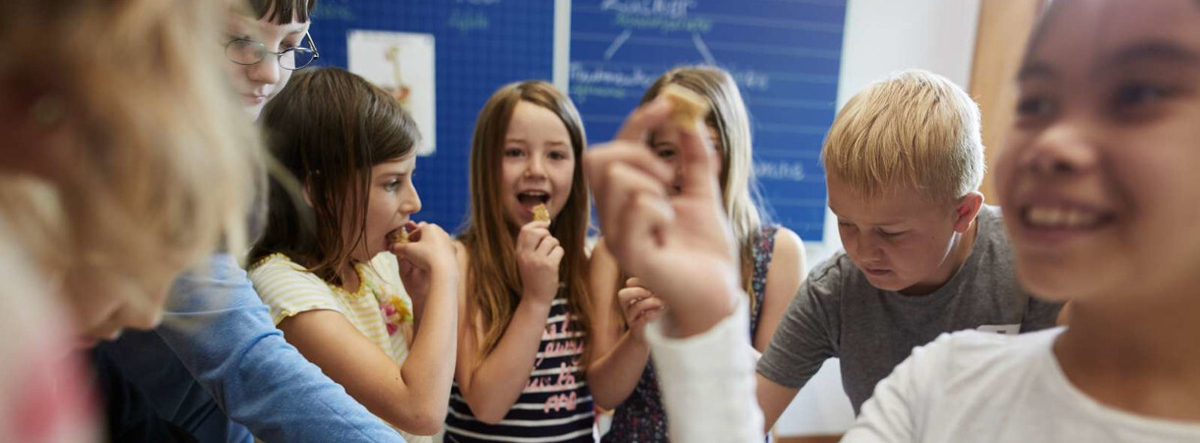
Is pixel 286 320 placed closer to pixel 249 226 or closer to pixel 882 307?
pixel 249 226

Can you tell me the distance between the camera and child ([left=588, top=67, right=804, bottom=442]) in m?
1.38

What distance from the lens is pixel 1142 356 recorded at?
1.69 feet

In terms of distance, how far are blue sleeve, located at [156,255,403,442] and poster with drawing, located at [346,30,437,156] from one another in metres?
1.42

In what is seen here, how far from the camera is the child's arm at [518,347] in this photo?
1260mm

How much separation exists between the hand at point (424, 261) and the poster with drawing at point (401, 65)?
85 cm

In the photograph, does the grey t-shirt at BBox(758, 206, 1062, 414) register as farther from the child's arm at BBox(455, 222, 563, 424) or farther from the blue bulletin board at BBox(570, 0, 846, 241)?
the blue bulletin board at BBox(570, 0, 846, 241)

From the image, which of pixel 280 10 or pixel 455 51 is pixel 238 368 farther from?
pixel 455 51

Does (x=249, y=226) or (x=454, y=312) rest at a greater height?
(x=249, y=226)

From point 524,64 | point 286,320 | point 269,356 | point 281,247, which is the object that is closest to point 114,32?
point 269,356

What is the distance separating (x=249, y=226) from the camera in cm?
64

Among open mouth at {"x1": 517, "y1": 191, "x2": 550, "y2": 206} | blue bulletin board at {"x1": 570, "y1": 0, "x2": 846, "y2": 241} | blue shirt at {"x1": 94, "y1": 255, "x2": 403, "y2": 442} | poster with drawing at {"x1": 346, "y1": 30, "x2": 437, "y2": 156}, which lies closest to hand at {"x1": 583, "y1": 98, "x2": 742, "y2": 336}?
blue shirt at {"x1": 94, "y1": 255, "x2": 403, "y2": 442}

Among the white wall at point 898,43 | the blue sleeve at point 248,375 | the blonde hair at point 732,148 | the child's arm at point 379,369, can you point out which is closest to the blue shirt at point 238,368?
the blue sleeve at point 248,375

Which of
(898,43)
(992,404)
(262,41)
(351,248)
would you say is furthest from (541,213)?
(898,43)

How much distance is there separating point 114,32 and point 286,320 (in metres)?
0.81
